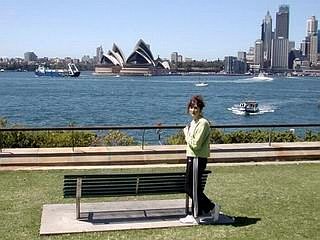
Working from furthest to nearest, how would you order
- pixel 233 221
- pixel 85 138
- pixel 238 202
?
Answer: pixel 85 138, pixel 238 202, pixel 233 221

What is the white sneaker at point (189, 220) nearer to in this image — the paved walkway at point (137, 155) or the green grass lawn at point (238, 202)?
the green grass lawn at point (238, 202)

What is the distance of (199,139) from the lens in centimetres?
725

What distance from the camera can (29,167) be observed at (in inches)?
446

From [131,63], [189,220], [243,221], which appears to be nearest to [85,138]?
[189,220]

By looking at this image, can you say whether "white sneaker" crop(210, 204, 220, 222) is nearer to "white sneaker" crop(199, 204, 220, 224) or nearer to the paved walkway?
"white sneaker" crop(199, 204, 220, 224)

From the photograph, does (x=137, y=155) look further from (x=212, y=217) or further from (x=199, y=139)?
(x=199, y=139)

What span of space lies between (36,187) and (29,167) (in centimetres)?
183

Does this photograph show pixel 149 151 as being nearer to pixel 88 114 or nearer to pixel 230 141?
pixel 230 141

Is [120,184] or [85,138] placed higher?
[120,184]

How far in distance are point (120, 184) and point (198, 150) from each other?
1.07m

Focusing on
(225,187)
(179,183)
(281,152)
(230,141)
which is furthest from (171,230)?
(230,141)

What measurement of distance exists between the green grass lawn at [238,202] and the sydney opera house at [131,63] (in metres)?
140

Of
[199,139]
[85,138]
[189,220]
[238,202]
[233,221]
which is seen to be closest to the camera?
[199,139]

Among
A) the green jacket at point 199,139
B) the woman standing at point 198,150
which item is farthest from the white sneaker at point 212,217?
the green jacket at point 199,139
